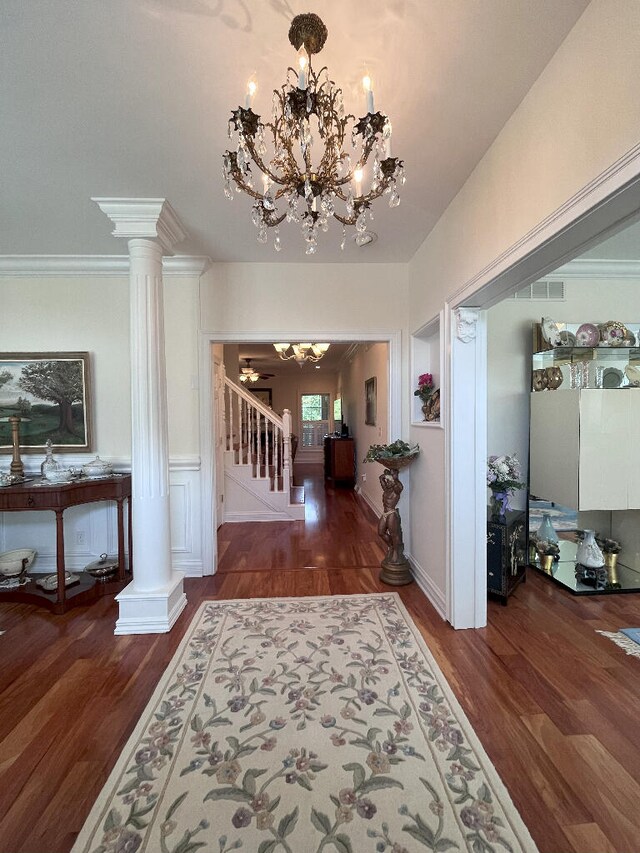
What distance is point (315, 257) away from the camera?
3186mm

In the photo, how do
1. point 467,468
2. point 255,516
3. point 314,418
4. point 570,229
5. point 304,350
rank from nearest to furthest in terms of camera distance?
point 570,229 < point 467,468 < point 255,516 < point 304,350 < point 314,418

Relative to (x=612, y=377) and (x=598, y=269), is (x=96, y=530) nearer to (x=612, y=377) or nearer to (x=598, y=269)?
(x=612, y=377)

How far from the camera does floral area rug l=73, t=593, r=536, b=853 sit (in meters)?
1.22

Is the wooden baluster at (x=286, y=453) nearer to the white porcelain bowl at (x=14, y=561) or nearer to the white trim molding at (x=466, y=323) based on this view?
the white porcelain bowl at (x=14, y=561)

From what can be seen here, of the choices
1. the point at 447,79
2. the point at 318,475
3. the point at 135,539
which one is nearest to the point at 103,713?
the point at 135,539

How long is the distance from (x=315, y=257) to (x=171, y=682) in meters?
3.27

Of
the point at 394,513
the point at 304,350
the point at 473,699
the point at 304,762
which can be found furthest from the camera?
the point at 304,350

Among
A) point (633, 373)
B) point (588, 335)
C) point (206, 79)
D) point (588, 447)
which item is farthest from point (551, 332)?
point (206, 79)

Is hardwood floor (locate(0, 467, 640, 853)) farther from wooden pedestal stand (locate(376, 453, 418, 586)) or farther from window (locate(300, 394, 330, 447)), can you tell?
window (locate(300, 394, 330, 447))

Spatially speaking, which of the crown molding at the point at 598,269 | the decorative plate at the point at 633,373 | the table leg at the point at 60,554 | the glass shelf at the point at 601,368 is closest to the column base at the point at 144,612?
the table leg at the point at 60,554

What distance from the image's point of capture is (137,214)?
2352 mm

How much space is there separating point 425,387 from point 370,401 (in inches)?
108

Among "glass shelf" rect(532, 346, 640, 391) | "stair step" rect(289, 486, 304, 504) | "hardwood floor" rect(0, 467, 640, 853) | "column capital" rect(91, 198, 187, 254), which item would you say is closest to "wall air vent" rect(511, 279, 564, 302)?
"glass shelf" rect(532, 346, 640, 391)

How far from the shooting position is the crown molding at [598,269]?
3.22 meters
